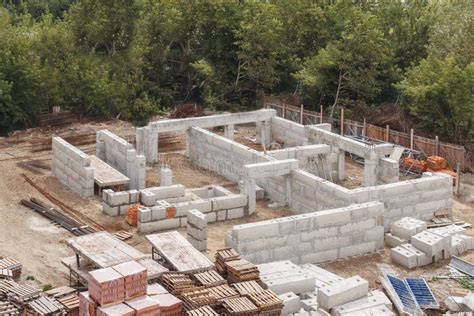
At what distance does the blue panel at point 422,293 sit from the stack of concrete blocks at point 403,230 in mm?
→ 2866

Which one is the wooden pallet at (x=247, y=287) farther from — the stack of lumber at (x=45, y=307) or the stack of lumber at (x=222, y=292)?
the stack of lumber at (x=45, y=307)

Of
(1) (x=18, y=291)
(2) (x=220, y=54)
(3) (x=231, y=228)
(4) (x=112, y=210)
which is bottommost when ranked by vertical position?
(3) (x=231, y=228)

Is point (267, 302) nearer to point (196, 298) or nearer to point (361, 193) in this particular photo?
point (196, 298)

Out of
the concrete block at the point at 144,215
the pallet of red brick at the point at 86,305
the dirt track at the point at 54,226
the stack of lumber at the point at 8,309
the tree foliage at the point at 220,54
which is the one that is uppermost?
the tree foliage at the point at 220,54

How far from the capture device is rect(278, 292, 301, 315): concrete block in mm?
16094

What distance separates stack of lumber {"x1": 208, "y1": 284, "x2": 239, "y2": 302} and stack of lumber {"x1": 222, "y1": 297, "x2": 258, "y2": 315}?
0.60 ft

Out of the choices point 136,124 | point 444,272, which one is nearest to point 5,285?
point 444,272

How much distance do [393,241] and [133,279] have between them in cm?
905

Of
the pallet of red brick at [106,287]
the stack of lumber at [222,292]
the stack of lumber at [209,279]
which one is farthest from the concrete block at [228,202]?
the pallet of red brick at [106,287]

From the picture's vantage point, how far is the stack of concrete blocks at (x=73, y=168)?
81.1ft

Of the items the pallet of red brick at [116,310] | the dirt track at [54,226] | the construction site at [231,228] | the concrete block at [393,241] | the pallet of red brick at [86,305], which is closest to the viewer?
the pallet of red brick at [116,310]

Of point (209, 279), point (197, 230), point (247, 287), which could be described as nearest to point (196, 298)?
point (209, 279)

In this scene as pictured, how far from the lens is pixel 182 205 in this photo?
22172 millimetres

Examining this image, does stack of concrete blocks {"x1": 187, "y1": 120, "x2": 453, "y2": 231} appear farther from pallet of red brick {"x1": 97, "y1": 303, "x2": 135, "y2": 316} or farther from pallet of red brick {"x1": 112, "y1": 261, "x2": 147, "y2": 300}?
pallet of red brick {"x1": 97, "y1": 303, "x2": 135, "y2": 316}
